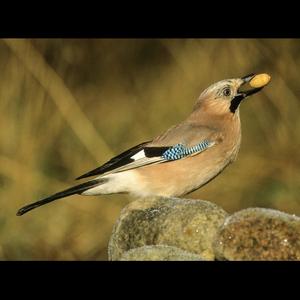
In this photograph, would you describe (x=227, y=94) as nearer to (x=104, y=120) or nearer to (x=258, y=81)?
(x=258, y=81)

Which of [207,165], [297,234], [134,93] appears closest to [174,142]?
[207,165]

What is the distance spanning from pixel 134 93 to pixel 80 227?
140cm

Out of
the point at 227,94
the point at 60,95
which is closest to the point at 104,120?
the point at 60,95

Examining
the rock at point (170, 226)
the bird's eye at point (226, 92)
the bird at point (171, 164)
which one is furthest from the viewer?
the bird's eye at point (226, 92)

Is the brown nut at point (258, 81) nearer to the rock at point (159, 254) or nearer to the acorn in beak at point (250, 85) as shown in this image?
the acorn in beak at point (250, 85)

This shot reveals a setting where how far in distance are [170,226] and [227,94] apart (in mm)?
1627

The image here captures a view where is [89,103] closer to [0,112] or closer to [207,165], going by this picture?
[0,112]

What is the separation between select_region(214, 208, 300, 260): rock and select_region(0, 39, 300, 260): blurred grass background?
11.6 feet

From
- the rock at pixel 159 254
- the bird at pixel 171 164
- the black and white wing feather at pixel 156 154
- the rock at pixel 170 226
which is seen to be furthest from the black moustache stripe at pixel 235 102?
the rock at pixel 159 254

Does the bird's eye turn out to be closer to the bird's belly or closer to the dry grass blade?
the bird's belly

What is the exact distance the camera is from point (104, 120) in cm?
966

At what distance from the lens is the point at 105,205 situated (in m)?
9.76

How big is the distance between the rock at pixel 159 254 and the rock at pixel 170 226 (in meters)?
0.29

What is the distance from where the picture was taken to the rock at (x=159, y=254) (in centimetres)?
572
